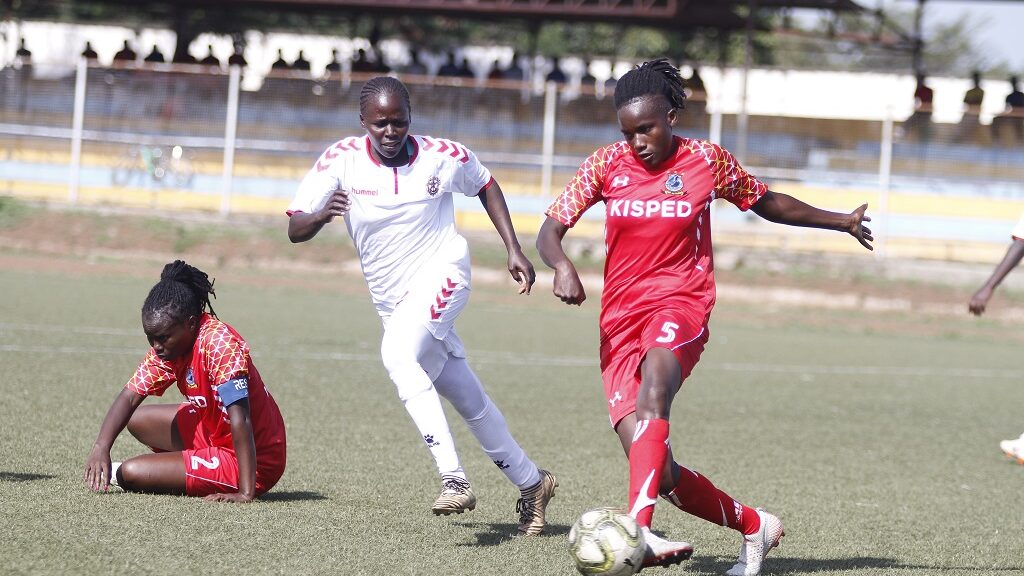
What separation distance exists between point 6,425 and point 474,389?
3.26 metres

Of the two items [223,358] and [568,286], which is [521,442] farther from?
[568,286]

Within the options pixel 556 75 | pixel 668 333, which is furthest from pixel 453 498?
pixel 556 75

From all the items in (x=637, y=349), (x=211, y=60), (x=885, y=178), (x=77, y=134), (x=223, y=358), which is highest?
(x=211, y=60)

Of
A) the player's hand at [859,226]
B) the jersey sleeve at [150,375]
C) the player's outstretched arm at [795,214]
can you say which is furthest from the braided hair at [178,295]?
the player's hand at [859,226]

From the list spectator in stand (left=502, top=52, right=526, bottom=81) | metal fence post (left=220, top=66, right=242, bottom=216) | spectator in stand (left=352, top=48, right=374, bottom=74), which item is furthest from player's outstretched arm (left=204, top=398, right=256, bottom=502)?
spectator in stand (left=502, top=52, right=526, bottom=81)

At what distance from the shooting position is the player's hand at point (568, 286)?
5098 millimetres

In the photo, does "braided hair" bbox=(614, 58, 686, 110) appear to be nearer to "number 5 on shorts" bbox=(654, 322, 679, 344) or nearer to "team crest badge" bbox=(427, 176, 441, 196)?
"number 5 on shorts" bbox=(654, 322, 679, 344)

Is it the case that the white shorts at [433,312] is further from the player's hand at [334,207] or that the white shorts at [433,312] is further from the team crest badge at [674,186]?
the team crest badge at [674,186]

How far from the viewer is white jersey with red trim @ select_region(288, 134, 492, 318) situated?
6059mm

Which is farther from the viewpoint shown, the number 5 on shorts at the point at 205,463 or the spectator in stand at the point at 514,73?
the spectator in stand at the point at 514,73

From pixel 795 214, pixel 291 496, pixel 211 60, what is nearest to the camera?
pixel 795 214

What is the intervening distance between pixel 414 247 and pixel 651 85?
1.43m

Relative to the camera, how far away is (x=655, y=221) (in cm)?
534

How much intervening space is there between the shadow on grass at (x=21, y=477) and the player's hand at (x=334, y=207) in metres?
1.94
